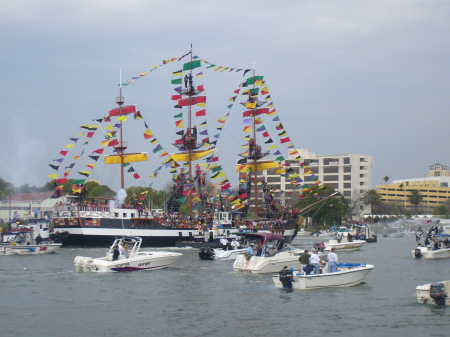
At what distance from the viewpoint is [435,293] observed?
24.2 metres

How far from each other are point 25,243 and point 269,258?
28.2 m

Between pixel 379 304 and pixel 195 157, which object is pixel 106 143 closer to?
pixel 195 157

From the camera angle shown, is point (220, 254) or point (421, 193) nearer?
point (220, 254)

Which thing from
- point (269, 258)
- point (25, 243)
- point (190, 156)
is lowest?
point (25, 243)

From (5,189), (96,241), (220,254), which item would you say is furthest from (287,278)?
(5,189)

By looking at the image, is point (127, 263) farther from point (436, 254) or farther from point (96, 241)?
point (96, 241)

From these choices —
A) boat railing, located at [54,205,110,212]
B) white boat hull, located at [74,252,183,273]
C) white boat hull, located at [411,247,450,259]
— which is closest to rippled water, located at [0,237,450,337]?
white boat hull, located at [74,252,183,273]

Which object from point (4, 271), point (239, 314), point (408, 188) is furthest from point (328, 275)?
point (408, 188)

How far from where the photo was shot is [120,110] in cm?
7462

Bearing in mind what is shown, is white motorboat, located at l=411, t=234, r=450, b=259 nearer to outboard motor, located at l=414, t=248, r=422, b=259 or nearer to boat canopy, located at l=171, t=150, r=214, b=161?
outboard motor, located at l=414, t=248, r=422, b=259

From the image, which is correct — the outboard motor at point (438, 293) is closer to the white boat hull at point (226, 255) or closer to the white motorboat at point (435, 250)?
the white boat hull at point (226, 255)

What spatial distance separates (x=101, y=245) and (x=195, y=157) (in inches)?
736

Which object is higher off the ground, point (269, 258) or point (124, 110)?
point (124, 110)

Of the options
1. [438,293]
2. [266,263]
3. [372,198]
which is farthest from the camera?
[372,198]
